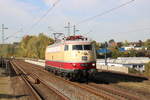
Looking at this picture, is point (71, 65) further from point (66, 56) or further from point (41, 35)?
point (41, 35)

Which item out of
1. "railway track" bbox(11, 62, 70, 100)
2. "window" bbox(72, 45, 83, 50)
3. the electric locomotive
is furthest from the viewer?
"window" bbox(72, 45, 83, 50)

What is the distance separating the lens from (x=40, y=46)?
101375mm

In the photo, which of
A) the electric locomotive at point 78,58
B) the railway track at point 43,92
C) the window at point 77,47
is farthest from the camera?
the window at point 77,47

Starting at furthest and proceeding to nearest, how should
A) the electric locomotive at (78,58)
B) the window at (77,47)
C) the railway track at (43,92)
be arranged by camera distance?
the window at (77,47), the electric locomotive at (78,58), the railway track at (43,92)

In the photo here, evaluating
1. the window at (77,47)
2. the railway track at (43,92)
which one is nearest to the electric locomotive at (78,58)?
the window at (77,47)

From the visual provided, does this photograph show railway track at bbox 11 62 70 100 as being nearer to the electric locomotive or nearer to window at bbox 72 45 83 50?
the electric locomotive

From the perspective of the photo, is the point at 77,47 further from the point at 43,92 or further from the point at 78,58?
the point at 43,92

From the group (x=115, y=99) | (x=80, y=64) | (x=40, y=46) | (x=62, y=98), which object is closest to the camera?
(x=115, y=99)

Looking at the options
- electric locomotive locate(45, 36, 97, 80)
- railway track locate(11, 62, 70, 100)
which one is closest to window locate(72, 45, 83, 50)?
electric locomotive locate(45, 36, 97, 80)

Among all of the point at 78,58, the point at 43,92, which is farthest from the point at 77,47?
the point at 43,92

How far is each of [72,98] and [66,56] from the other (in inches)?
313

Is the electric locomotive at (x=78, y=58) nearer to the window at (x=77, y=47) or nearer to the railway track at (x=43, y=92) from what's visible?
the window at (x=77, y=47)

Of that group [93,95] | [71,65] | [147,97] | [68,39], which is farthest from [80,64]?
[147,97]

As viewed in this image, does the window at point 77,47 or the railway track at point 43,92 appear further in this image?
the window at point 77,47
